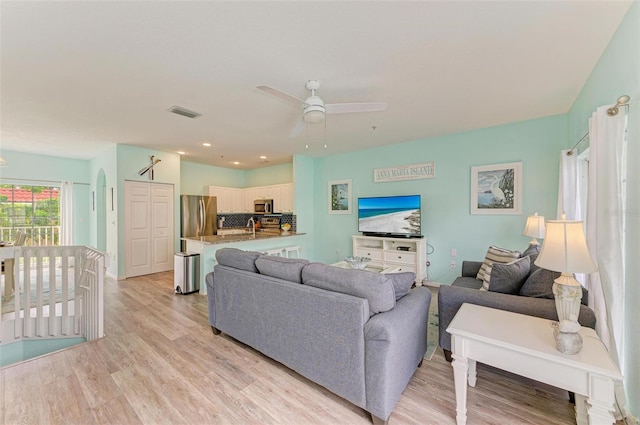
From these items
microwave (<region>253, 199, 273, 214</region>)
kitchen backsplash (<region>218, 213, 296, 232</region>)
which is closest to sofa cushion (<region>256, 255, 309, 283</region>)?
kitchen backsplash (<region>218, 213, 296, 232</region>)

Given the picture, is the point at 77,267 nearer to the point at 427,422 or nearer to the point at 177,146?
the point at 177,146

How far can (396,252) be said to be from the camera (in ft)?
15.6

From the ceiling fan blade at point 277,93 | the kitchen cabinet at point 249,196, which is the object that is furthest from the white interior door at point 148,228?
the ceiling fan blade at point 277,93

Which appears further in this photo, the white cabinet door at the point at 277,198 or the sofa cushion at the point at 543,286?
the white cabinet door at the point at 277,198

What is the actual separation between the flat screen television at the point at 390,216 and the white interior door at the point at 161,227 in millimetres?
4261

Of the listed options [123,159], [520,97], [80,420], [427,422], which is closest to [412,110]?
[520,97]

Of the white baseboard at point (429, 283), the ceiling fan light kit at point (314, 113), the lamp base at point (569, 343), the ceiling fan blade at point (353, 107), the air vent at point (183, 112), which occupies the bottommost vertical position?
the white baseboard at point (429, 283)

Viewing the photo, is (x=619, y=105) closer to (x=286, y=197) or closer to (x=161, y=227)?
(x=286, y=197)

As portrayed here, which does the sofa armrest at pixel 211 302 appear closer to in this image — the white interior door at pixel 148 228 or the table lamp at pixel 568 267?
the table lamp at pixel 568 267

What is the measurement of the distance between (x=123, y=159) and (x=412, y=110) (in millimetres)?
5306

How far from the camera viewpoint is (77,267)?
3105 millimetres

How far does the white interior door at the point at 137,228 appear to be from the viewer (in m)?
5.17

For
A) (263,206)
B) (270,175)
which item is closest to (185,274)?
(263,206)

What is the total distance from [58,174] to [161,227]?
2.94 meters
